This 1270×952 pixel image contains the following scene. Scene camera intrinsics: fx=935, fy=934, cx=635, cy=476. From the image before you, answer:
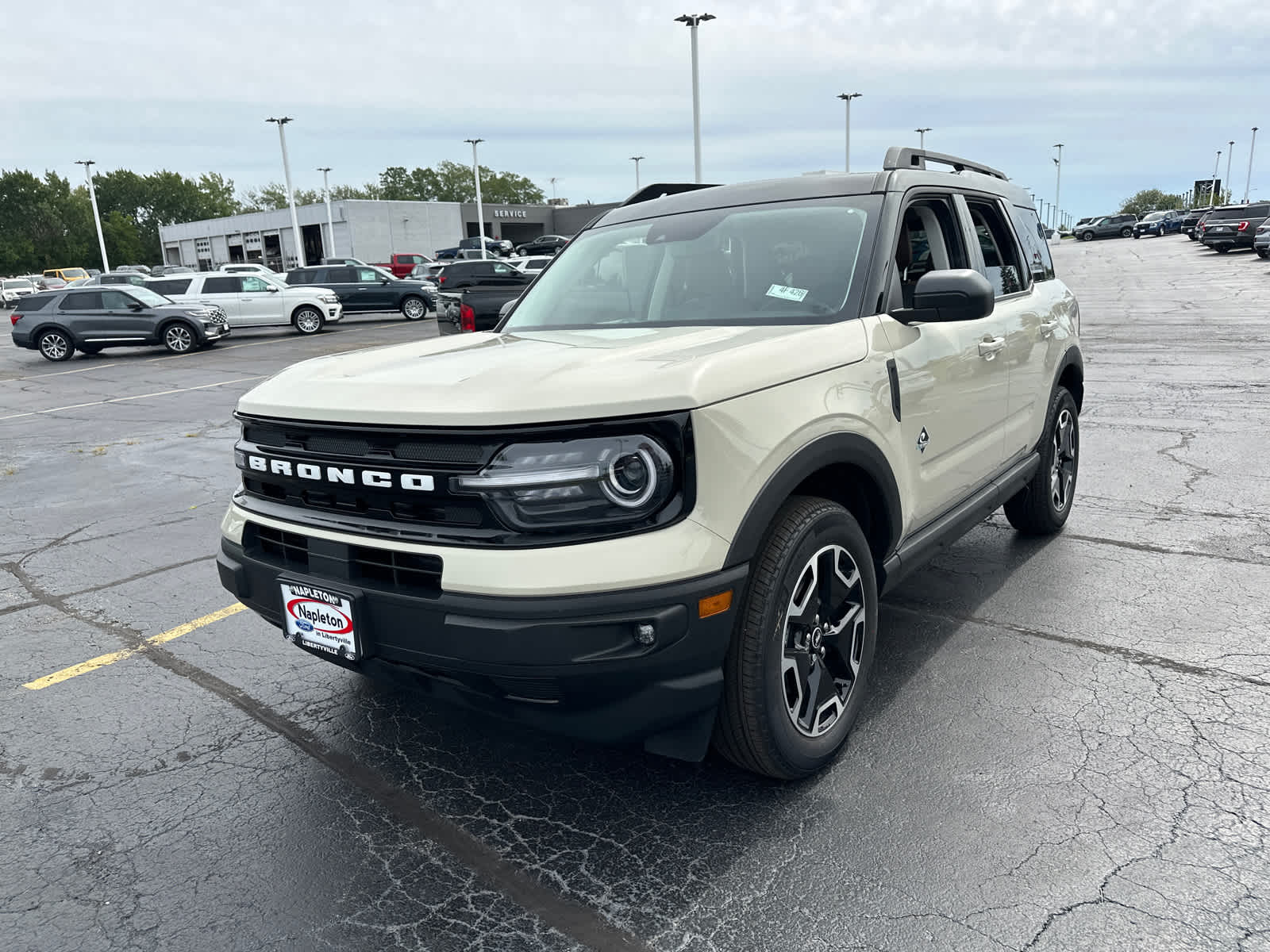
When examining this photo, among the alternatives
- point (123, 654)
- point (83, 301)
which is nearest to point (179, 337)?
point (83, 301)

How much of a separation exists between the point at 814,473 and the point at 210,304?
25.2 m

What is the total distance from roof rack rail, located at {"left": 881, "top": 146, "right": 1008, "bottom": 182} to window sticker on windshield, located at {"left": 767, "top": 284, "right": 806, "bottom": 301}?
79 centimetres

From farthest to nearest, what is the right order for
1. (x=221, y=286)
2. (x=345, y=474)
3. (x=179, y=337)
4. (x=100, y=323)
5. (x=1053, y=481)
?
1. (x=221, y=286)
2. (x=179, y=337)
3. (x=100, y=323)
4. (x=1053, y=481)
5. (x=345, y=474)

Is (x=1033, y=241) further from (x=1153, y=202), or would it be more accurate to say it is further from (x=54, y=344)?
(x=1153, y=202)

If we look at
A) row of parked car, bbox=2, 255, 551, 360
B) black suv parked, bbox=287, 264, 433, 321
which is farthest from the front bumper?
black suv parked, bbox=287, 264, 433, 321

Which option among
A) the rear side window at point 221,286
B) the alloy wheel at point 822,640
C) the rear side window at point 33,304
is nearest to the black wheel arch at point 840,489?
the alloy wheel at point 822,640

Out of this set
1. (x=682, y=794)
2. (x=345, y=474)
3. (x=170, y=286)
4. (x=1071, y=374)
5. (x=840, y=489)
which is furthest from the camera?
(x=170, y=286)

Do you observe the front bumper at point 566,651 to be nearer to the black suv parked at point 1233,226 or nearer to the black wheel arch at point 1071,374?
the black wheel arch at point 1071,374

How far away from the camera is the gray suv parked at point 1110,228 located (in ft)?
217

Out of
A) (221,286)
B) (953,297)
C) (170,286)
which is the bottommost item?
(221,286)

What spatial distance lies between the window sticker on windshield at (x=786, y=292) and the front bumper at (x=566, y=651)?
1.26 metres

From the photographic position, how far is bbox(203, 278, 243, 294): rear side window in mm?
25719

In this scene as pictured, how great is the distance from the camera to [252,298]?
25.6 meters

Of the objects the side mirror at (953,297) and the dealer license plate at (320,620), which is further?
the side mirror at (953,297)
